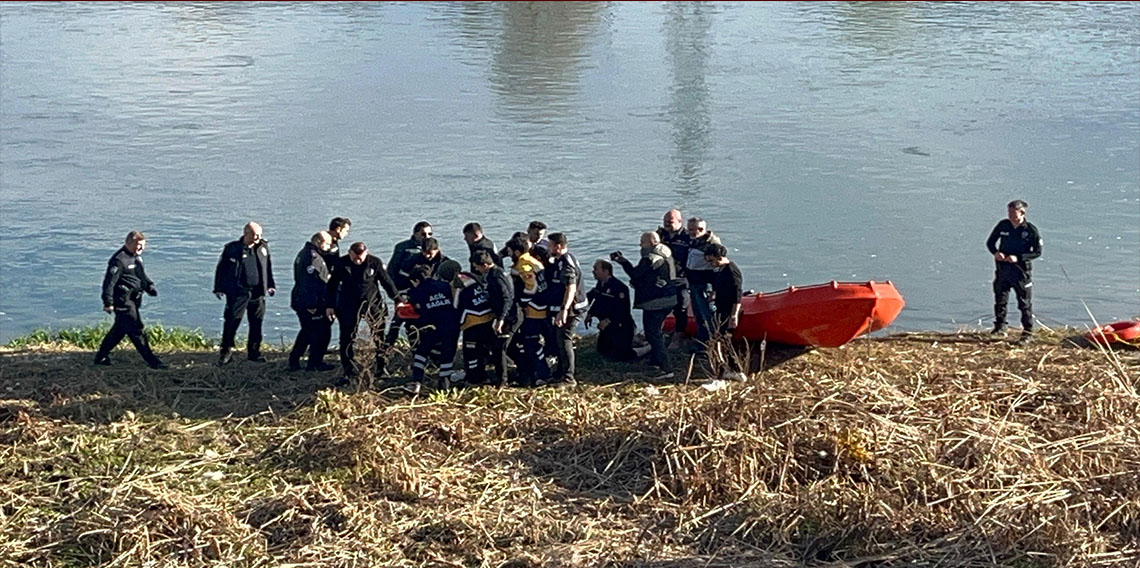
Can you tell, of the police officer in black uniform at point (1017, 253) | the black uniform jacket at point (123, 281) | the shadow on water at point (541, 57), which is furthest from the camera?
the shadow on water at point (541, 57)

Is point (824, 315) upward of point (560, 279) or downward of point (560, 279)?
downward

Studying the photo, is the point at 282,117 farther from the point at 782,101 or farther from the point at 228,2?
the point at 228,2

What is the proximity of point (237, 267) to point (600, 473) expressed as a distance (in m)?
3.95

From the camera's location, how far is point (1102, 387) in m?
9.44

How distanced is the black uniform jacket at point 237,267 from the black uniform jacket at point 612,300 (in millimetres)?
2662

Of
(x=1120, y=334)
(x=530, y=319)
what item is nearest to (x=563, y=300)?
(x=530, y=319)

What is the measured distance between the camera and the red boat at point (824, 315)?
10648 millimetres

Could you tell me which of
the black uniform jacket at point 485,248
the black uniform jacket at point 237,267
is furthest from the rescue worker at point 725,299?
the black uniform jacket at point 237,267

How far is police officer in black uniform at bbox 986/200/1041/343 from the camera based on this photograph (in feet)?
38.4

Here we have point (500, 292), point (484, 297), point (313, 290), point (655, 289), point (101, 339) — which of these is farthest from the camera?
point (101, 339)

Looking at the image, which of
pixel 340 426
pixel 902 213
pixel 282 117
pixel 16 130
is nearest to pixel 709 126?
pixel 902 213

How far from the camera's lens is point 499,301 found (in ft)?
33.6

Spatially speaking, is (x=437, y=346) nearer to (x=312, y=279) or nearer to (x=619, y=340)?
(x=312, y=279)

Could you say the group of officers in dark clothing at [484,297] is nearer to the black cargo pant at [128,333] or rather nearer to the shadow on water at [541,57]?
the black cargo pant at [128,333]
